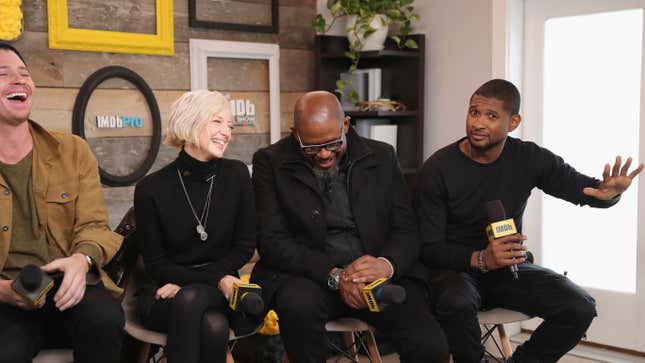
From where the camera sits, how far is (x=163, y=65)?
3.45 meters

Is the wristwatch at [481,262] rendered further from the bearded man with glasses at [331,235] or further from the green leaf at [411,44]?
the green leaf at [411,44]

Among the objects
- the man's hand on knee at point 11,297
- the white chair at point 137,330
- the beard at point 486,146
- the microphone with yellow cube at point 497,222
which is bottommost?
the white chair at point 137,330

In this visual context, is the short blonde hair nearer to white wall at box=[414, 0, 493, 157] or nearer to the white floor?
the white floor

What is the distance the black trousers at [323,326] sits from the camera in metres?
2.34

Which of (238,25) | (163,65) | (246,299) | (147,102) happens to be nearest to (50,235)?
(246,299)

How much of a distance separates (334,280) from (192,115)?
0.73 metres

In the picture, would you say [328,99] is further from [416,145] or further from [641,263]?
[641,263]

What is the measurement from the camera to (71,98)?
3.16m

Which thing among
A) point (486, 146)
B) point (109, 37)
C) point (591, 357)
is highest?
point (109, 37)

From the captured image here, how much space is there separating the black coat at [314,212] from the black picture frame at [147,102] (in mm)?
911

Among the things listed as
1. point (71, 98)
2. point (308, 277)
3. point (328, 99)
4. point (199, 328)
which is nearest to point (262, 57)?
point (71, 98)

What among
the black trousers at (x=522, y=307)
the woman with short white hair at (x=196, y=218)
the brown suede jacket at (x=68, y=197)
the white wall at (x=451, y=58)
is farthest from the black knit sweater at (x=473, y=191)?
the brown suede jacket at (x=68, y=197)

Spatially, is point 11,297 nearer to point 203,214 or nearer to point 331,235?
point 203,214

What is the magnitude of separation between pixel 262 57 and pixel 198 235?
5.15ft
